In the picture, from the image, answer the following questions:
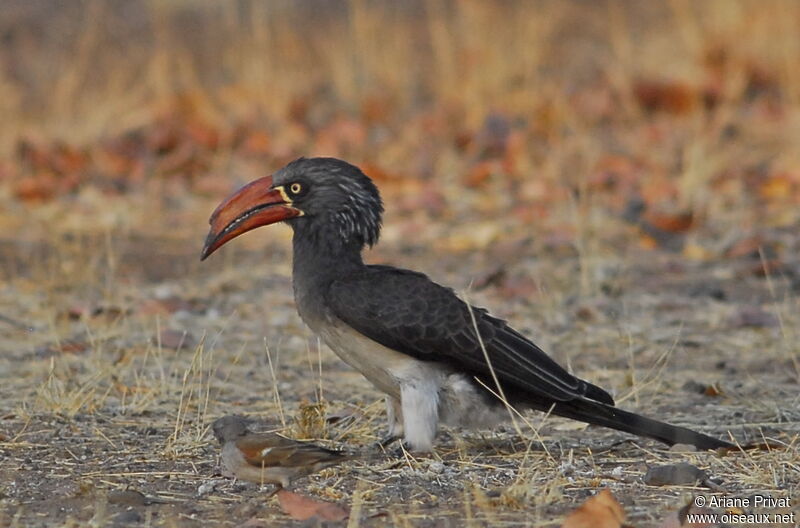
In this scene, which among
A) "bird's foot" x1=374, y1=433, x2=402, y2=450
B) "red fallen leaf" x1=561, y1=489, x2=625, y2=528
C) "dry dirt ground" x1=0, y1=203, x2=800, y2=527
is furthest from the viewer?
"bird's foot" x1=374, y1=433, x2=402, y2=450

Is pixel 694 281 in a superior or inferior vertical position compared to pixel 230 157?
inferior

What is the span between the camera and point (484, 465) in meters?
4.90

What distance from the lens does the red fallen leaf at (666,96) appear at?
13.4 metres

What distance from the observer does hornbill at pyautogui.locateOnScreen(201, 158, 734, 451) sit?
5.12m

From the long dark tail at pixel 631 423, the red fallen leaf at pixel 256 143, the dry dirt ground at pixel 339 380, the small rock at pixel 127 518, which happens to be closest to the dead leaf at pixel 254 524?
the dry dirt ground at pixel 339 380

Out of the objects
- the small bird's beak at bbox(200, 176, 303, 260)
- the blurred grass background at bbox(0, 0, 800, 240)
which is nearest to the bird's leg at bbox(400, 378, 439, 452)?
the small bird's beak at bbox(200, 176, 303, 260)

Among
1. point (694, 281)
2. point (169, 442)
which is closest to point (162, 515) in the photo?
point (169, 442)

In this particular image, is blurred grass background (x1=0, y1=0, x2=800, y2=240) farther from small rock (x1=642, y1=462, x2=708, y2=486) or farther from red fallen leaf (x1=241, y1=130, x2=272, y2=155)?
small rock (x1=642, y1=462, x2=708, y2=486)

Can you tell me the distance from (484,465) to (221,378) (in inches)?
77.4

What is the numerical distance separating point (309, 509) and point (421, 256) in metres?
5.33

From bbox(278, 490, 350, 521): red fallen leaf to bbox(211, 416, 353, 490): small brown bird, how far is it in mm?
151

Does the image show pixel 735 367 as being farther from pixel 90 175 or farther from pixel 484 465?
pixel 90 175

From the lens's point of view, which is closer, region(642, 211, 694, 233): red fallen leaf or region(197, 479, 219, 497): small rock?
region(197, 479, 219, 497): small rock

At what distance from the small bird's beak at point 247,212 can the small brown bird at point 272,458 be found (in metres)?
1.14
